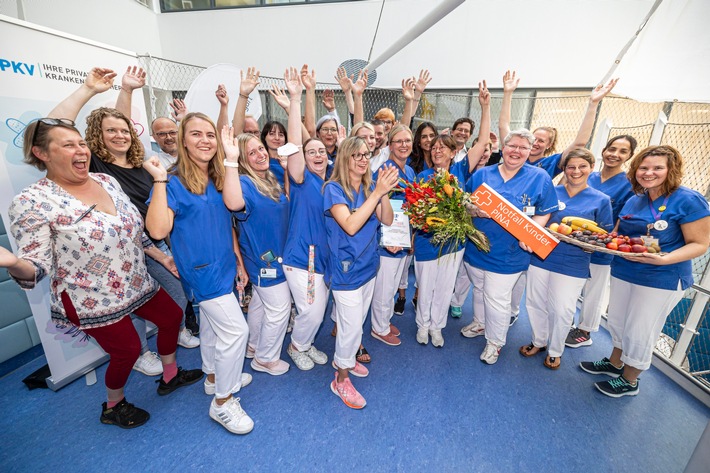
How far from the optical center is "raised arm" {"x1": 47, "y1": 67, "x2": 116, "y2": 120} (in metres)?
1.91

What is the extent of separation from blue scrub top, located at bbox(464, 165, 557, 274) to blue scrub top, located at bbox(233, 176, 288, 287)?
5.22ft

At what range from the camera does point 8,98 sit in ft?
6.37

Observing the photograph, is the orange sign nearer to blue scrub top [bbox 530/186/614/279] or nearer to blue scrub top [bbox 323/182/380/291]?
blue scrub top [bbox 530/186/614/279]

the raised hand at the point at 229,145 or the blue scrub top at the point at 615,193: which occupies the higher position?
the raised hand at the point at 229,145

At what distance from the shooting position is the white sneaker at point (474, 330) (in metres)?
3.13

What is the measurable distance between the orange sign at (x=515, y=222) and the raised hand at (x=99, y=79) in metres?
2.73

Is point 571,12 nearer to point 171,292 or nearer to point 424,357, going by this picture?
point 424,357

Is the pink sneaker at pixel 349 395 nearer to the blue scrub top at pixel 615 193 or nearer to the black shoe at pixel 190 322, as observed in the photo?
the black shoe at pixel 190 322

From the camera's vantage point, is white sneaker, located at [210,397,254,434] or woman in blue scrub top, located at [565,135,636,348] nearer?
white sneaker, located at [210,397,254,434]

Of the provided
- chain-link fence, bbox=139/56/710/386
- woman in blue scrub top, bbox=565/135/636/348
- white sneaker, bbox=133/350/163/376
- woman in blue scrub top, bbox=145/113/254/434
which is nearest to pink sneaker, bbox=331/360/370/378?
woman in blue scrub top, bbox=145/113/254/434

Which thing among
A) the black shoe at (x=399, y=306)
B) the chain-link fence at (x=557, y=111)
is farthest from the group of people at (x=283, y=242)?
the chain-link fence at (x=557, y=111)

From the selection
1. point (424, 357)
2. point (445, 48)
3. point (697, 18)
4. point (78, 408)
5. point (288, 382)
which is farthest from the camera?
point (445, 48)

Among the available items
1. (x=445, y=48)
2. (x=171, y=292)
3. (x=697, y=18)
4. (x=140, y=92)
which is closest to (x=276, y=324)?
(x=171, y=292)

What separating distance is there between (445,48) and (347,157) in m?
6.24
